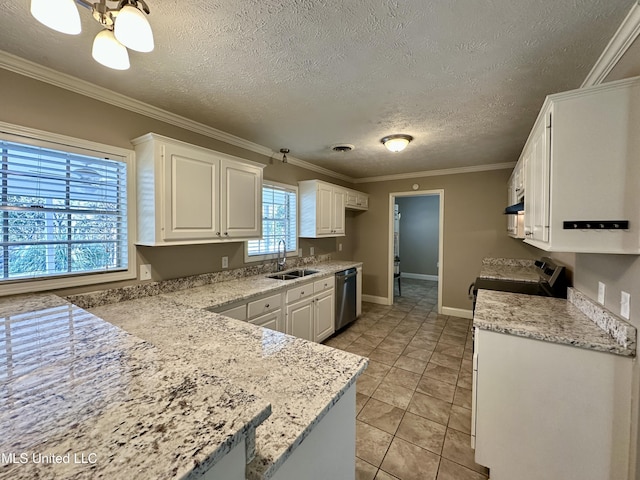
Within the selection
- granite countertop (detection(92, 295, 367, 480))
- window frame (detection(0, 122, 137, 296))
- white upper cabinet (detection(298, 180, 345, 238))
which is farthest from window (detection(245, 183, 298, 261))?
granite countertop (detection(92, 295, 367, 480))

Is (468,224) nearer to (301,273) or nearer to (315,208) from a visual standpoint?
(315,208)

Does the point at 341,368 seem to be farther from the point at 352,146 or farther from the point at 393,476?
the point at 352,146

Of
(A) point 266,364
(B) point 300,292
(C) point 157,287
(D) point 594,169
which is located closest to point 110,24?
(A) point 266,364

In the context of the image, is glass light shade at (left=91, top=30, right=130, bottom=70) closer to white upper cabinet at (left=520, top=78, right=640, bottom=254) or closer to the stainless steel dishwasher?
white upper cabinet at (left=520, top=78, right=640, bottom=254)

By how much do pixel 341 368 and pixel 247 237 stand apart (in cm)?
198

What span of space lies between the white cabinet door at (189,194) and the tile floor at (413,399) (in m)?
2.05

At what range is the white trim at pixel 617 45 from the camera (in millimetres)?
1254

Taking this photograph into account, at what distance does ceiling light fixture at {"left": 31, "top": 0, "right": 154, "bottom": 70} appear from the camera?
95 cm

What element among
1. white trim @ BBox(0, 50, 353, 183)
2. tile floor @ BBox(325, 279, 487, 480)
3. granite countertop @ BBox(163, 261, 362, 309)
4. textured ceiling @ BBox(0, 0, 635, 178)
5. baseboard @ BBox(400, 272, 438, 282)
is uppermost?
textured ceiling @ BBox(0, 0, 635, 178)

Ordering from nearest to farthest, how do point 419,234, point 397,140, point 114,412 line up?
point 114,412
point 397,140
point 419,234

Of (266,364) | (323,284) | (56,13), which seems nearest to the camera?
(56,13)

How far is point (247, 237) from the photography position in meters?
2.86

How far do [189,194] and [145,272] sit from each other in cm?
75

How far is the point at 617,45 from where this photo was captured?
1.41m
